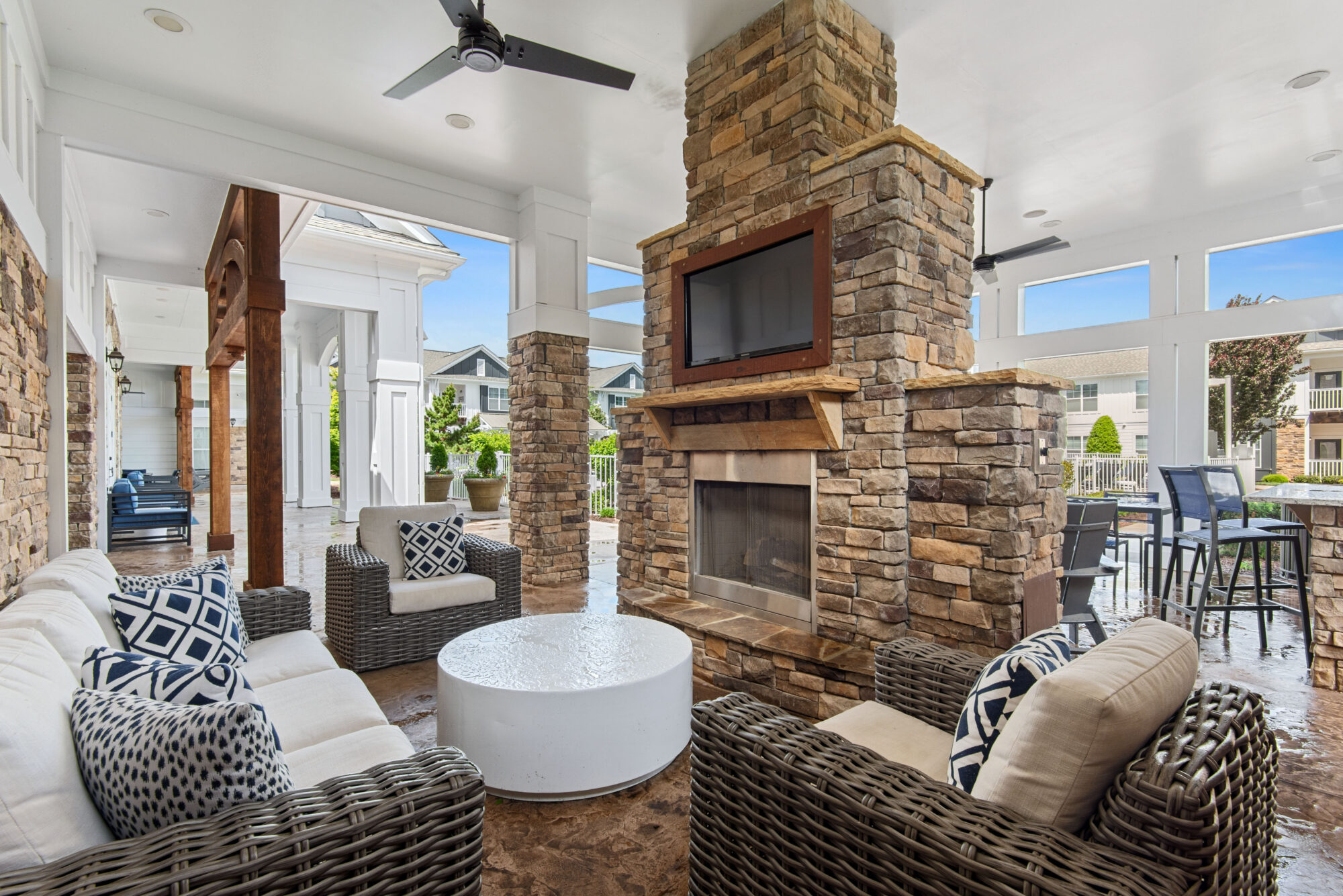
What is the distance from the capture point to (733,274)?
340 cm

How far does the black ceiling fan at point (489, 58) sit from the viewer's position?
2.73m

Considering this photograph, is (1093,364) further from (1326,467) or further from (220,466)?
(220,466)

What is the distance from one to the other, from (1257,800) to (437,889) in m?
1.43

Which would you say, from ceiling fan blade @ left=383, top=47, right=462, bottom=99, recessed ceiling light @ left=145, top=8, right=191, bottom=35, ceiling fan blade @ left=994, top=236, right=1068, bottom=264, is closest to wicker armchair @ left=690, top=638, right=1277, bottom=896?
ceiling fan blade @ left=383, top=47, right=462, bottom=99

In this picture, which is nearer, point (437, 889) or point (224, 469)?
point (437, 889)

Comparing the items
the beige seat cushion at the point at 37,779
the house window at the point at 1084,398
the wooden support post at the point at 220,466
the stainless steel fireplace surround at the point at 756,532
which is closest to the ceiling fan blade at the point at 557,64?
the stainless steel fireplace surround at the point at 756,532

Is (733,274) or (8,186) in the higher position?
(8,186)

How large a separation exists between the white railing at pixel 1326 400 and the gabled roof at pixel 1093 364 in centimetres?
182

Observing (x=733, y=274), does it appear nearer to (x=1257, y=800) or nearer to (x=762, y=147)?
(x=762, y=147)

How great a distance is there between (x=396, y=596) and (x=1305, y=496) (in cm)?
463

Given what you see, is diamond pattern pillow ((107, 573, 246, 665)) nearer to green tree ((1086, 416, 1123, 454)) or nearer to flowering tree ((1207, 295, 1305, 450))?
flowering tree ((1207, 295, 1305, 450))

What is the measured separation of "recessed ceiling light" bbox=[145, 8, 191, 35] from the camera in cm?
326

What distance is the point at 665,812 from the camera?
203cm

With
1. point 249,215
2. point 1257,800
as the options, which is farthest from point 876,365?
point 249,215
